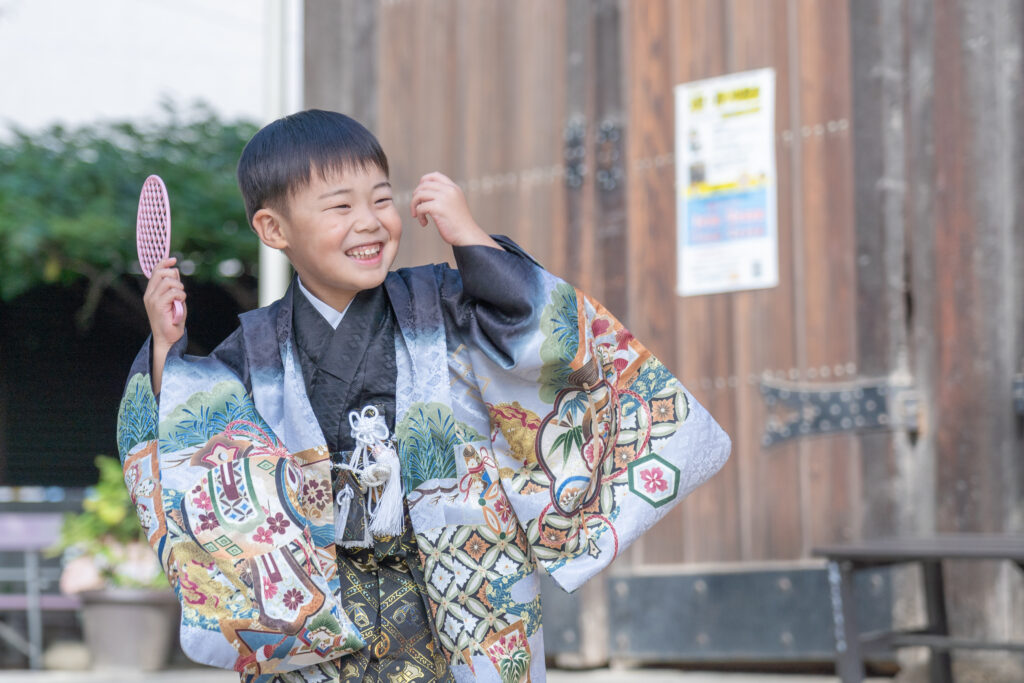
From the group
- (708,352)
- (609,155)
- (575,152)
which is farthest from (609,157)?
(708,352)

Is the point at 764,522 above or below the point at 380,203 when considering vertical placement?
below

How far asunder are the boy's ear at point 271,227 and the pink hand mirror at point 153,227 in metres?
0.17

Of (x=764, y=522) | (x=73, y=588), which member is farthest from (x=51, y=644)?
(x=764, y=522)

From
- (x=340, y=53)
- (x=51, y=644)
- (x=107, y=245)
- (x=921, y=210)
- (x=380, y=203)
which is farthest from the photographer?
(x=107, y=245)

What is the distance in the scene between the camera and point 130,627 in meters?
5.44

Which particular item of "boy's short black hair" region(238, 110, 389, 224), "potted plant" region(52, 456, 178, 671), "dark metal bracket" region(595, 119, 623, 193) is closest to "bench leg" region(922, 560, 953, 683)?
"dark metal bracket" region(595, 119, 623, 193)

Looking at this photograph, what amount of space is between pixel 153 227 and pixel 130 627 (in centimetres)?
380

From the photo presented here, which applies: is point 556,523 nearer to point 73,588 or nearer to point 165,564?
point 165,564

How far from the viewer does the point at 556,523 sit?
6.03ft

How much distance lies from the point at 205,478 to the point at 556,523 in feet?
1.61

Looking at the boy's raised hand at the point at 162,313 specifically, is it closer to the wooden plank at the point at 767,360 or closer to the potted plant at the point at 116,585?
the wooden plank at the point at 767,360

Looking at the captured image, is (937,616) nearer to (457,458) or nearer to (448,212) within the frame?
(457,458)

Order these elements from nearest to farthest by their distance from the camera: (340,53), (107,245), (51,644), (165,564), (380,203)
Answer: (165,564) → (380,203) → (340,53) → (51,644) → (107,245)

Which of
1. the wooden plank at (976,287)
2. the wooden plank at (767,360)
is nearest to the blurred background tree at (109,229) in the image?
the wooden plank at (767,360)
